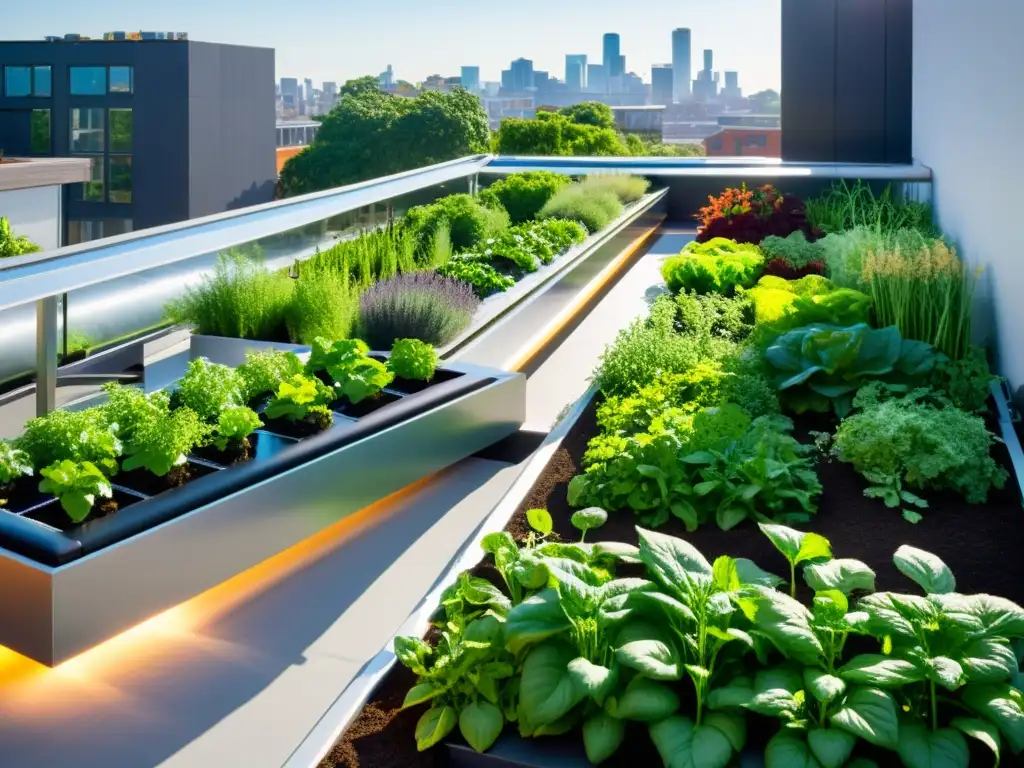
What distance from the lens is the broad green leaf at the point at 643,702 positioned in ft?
6.33

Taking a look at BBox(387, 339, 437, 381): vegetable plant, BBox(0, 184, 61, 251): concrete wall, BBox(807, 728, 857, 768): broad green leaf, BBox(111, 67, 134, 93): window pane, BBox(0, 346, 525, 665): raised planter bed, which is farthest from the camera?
BBox(111, 67, 134, 93): window pane

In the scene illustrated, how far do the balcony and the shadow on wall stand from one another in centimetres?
6012

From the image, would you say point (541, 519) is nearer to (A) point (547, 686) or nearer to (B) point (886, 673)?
(A) point (547, 686)

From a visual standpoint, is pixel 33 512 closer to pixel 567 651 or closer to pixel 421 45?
pixel 567 651

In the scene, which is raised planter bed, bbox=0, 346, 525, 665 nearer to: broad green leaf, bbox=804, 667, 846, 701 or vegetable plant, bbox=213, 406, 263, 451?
vegetable plant, bbox=213, 406, 263, 451

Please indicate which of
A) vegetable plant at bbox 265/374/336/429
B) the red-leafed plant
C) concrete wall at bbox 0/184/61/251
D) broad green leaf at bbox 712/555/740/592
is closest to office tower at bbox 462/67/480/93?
concrete wall at bbox 0/184/61/251

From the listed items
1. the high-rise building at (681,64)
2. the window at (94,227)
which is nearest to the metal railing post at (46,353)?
the window at (94,227)

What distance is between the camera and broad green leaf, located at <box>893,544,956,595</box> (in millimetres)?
2250

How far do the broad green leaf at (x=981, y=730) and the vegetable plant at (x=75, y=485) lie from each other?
1.91 meters

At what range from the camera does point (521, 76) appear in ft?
462

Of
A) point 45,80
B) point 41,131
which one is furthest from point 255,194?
point 45,80

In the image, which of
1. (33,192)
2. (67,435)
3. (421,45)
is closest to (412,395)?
(67,435)

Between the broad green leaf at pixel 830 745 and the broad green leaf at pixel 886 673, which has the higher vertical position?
the broad green leaf at pixel 886 673

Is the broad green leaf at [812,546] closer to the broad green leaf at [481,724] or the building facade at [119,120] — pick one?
the broad green leaf at [481,724]
